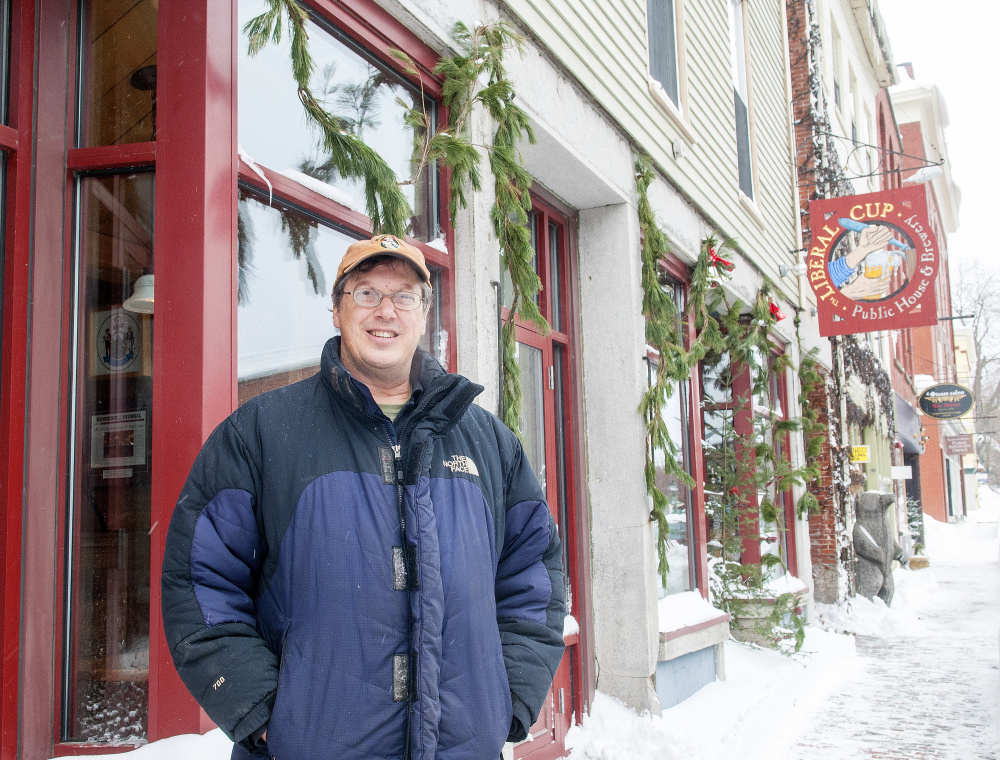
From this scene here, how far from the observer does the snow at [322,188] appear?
3.26 metres

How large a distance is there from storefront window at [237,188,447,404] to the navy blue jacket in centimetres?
91

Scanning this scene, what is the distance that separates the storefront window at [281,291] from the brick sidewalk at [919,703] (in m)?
4.05

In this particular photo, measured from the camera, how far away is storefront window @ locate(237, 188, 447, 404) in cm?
303

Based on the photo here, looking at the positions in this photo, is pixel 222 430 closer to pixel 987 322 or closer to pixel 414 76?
pixel 414 76

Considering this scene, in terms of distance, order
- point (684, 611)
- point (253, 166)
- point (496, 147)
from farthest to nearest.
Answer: point (684, 611), point (496, 147), point (253, 166)

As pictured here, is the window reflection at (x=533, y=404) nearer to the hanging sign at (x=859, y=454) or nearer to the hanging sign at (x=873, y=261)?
the hanging sign at (x=873, y=261)

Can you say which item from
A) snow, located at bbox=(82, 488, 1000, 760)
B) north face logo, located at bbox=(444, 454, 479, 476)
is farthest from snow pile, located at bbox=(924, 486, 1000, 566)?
north face logo, located at bbox=(444, 454, 479, 476)

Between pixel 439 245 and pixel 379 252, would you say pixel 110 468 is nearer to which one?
pixel 379 252

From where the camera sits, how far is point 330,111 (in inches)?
140

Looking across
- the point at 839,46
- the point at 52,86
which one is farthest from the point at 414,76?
the point at 839,46

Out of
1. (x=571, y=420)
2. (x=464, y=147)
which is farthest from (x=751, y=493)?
(x=464, y=147)

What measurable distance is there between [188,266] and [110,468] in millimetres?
662

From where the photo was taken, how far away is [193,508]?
196 centimetres

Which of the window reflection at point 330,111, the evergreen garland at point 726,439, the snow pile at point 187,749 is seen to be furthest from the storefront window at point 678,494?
the snow pile at point 187,749
